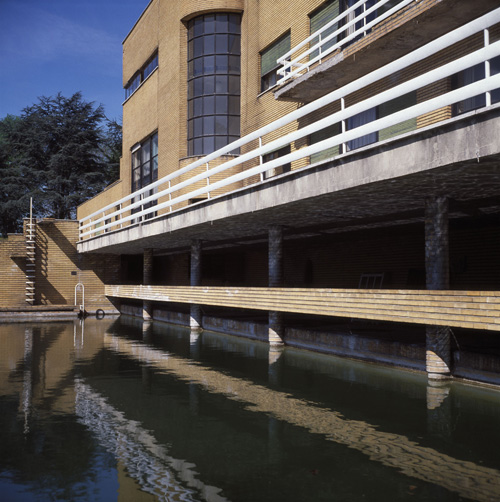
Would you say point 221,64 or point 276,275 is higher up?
point 221,64

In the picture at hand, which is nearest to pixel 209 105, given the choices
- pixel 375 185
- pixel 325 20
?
pixel 325 20

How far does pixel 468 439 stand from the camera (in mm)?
6375

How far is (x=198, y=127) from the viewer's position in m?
25.4

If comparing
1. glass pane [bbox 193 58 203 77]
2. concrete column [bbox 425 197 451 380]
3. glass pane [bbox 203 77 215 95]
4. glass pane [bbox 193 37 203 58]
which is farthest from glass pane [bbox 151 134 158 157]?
concrete column [bbox 425 197 451 380]

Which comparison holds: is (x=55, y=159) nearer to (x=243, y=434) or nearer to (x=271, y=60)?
(x=271, y=60)

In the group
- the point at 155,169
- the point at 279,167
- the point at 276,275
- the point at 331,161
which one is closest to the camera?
the point at 331,161

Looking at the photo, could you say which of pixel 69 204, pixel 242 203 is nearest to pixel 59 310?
pixel 242 203

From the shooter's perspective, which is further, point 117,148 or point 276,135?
point 117,148

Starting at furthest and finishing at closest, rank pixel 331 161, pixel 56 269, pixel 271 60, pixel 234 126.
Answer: pixel 56 269
pixel 234 126
pixel 271 60
pixel 331 161

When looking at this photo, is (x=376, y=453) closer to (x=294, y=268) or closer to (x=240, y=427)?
(x=240, y=427)

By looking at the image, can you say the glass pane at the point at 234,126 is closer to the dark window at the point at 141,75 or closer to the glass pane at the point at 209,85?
the glass pane at the point at 209,85

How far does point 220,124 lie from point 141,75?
414 inches

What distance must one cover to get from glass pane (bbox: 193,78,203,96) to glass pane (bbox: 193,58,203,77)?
0.87 feet

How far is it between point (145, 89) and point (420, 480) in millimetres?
29136
